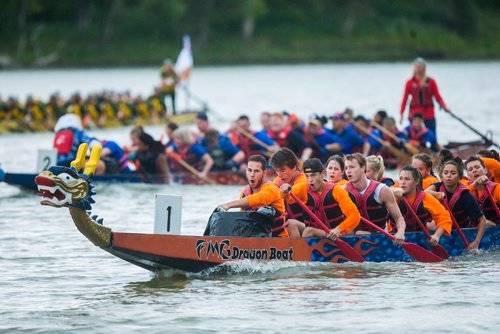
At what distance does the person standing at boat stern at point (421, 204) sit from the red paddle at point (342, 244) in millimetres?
806

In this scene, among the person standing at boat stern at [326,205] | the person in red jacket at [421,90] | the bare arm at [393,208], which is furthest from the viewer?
the person in red jacket at [421,90]

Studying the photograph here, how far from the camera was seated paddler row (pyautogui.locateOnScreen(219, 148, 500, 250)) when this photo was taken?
475 inches

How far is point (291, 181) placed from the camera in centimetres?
1259

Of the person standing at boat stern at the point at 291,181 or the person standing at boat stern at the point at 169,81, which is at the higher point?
the person standing at boat stern at the point at 169,81

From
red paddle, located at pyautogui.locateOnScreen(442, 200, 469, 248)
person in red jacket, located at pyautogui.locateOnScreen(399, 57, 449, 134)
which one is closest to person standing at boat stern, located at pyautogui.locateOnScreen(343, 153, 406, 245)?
red paddle, located at pyautogui.locateOnScreen(442, 200, 469, 248)

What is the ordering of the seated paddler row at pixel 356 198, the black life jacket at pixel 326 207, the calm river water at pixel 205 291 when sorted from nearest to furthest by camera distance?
1. the calm river water at pixel 205 291
2. the seated paddler row at pixel 356 198
3. the black life jacket at pixel 326 207

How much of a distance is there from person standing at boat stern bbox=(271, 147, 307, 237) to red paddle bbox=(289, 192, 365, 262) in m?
0.21

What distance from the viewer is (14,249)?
48.5 feet

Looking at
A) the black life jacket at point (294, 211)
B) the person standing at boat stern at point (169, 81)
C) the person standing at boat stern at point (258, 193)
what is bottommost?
the black life jacket at point (294, 211)

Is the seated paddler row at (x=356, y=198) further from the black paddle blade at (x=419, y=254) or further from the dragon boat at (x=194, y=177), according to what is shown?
the dragon boat at (x=194, y=177)

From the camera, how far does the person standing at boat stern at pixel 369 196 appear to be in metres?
12.4

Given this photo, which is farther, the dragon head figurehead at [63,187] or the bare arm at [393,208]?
the bare arm at [393,208]

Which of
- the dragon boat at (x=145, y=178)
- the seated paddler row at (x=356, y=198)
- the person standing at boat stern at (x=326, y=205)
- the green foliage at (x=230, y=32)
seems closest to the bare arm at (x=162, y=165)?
the dragon boat at (x=145, y=178)

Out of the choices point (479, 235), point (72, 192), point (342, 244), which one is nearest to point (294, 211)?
point (342, 244)
